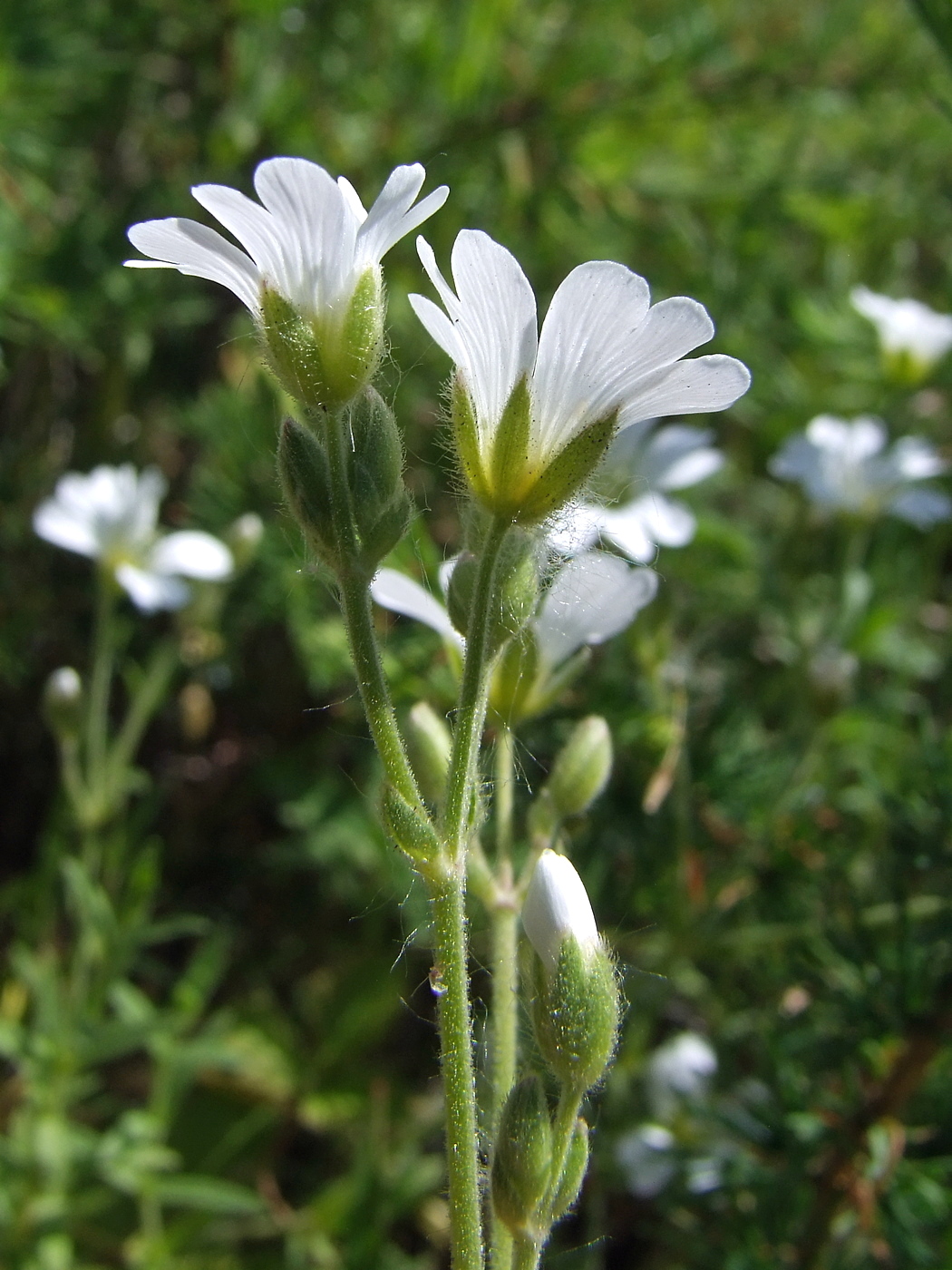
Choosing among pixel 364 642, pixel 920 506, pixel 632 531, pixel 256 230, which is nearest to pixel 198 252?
pixel 256 230

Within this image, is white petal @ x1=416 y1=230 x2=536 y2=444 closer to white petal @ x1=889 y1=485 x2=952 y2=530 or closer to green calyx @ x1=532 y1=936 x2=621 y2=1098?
green calyx @ x1=532 y1=936 x2=621 y2=1098

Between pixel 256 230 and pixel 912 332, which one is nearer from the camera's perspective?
→ pixel 256 230

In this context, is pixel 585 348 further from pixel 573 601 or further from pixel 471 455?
pixel 573 601

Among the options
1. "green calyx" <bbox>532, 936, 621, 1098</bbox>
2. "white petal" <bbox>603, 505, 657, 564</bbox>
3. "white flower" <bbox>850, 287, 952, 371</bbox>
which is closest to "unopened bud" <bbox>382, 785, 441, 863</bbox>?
"green calyx" <bbox>532, 936, 621, 1098</bbox>

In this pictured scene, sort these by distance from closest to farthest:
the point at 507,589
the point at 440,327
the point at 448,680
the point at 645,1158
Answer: the point at 440,327 < the point at 507,589 < the point at 448,680 < the point at 645,1158

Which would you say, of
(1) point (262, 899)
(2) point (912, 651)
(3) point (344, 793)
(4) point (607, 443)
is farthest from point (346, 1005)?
(4) point (607, 443)

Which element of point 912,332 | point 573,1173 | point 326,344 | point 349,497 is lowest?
point 573,1173

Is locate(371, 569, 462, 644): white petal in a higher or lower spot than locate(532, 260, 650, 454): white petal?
lower
